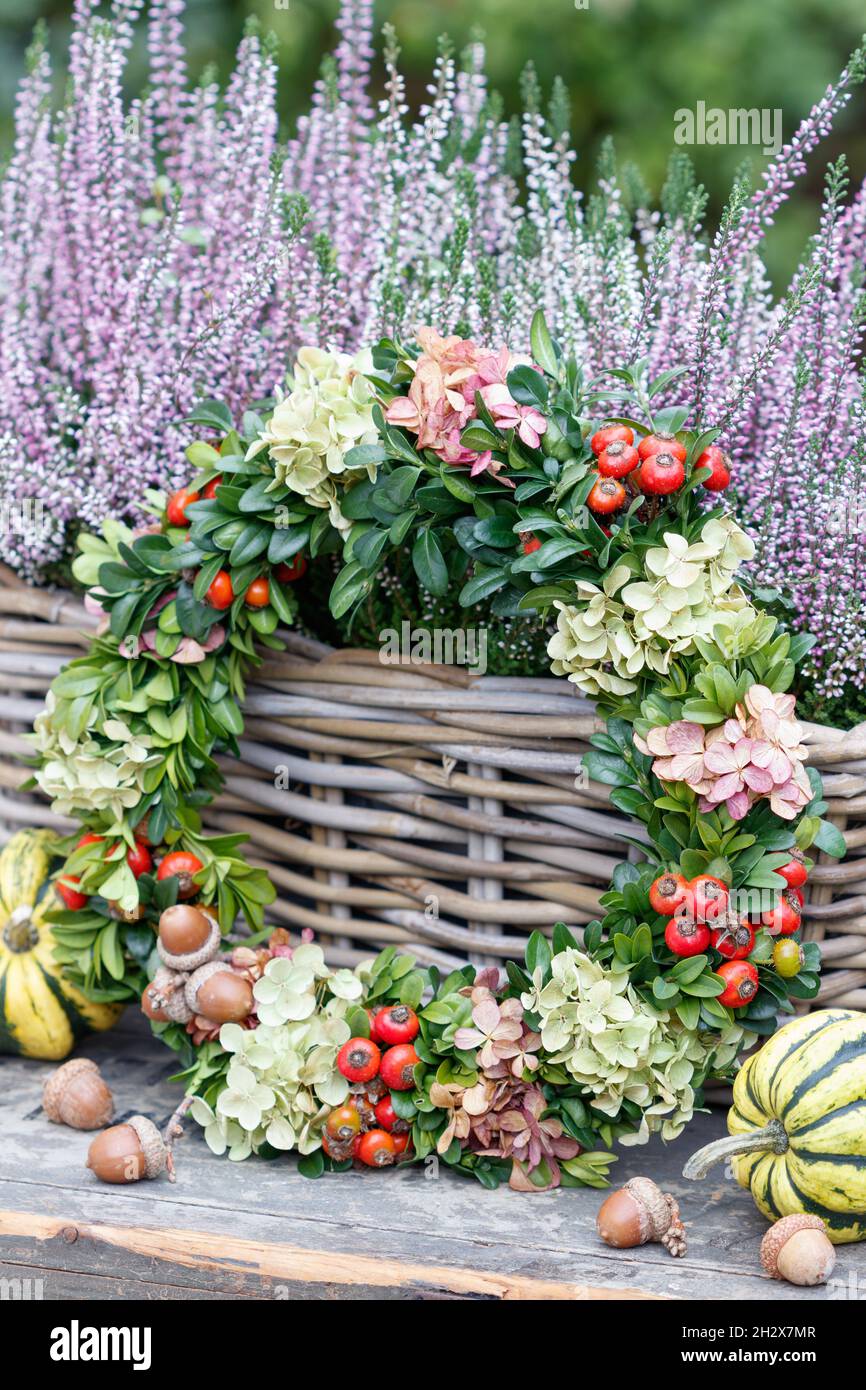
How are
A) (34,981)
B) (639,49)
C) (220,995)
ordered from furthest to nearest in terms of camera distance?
(639,49)
(34,981)
(220,995)

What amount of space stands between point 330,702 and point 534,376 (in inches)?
15.9

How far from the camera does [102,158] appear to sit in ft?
5.15

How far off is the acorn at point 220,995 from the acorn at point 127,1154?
0.12 m

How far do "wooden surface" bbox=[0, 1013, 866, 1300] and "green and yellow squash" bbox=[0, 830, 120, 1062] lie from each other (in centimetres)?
17

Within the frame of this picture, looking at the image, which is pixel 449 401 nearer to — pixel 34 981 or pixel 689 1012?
pixel 689 1012

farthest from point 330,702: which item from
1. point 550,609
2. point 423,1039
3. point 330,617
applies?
point 423,1039

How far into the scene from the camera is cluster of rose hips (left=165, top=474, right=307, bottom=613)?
1359 mm

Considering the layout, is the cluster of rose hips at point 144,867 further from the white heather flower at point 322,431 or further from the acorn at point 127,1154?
the white heather flower at point 322,431

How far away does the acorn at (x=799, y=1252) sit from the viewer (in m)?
1.10

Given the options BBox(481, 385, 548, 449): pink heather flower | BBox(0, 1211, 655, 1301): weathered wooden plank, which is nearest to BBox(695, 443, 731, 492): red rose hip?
BBox(481, 385, 548, 449): pink heather flower

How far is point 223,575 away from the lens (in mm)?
1362

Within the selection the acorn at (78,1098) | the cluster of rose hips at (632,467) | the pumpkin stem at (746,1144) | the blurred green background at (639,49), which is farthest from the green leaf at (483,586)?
the blurred green background at (639,49)

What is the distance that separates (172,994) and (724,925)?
0.54 metres

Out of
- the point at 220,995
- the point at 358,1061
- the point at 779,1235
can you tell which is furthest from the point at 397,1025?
the point at 779,1235
